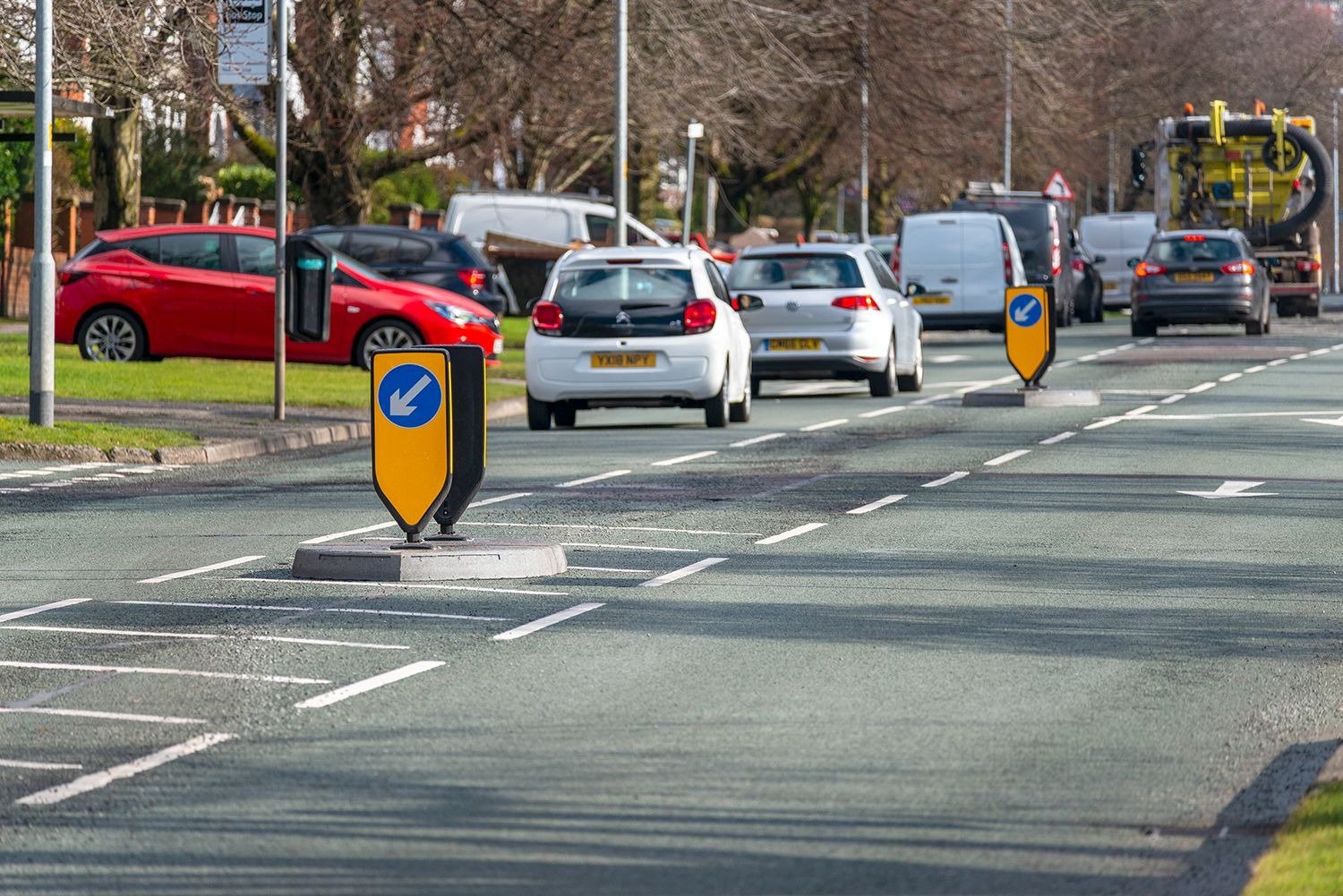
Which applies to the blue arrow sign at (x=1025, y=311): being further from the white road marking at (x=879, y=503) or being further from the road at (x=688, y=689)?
the white road marking at (x=879, y=503)

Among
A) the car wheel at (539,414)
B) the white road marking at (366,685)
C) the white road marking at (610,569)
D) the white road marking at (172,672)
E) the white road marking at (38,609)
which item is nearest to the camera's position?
the white road marking at (366,685)

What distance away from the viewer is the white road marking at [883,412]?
23094mm

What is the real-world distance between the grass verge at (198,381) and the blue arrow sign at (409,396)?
1200cm

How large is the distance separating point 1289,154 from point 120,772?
Answer: 127ft

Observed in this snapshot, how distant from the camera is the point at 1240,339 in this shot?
37781 mm

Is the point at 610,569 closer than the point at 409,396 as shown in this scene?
No

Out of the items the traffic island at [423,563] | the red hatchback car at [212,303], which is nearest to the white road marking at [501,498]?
the traffic island at [423,563]

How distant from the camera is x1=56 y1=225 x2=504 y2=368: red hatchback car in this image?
86.5 ft

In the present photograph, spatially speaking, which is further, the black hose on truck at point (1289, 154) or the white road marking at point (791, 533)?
the black hose on truck at point (1289, 154)

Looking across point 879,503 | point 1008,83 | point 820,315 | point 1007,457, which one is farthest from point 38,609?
point 1008,83

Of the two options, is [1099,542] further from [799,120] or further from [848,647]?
[799,120]

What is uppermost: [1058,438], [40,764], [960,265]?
[960,265]

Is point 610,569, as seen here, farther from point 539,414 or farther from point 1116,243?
point 1116,243

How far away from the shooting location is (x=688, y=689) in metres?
8.44
